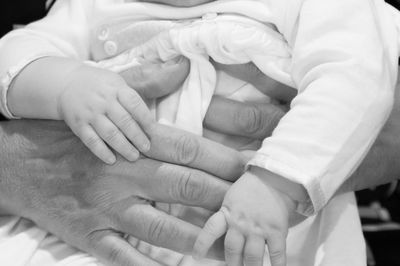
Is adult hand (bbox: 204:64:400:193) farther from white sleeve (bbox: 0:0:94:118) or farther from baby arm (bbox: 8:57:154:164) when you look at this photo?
white sleeve (bbox: 0:0:94:118)

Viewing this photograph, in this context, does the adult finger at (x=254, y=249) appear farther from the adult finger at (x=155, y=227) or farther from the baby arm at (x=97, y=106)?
the baby arm at (x=97, y=106)

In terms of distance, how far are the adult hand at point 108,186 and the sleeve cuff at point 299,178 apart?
108mm

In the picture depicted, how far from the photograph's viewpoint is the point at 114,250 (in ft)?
2.68

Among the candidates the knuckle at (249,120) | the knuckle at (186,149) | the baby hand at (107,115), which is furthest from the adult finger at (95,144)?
the knuckle at (249,120)

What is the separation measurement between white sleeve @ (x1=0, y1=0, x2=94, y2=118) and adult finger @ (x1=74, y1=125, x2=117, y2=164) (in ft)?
0.66

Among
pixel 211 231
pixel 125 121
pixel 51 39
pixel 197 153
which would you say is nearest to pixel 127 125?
pixel 125 121

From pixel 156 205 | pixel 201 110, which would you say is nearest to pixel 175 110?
pixel 201 110

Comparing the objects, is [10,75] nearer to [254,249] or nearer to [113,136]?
[113,136]

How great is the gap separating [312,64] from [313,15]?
0.26 feet

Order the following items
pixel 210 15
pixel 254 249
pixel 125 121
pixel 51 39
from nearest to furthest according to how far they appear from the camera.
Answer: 1. pixel 254 249
2. pixel 125 121
3. pixel 210 15
4. pixel 51 39

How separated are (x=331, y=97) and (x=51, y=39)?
0.58m

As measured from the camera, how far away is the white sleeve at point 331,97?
714mm

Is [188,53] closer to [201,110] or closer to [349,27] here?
[201,110]

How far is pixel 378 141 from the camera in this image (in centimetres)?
95
